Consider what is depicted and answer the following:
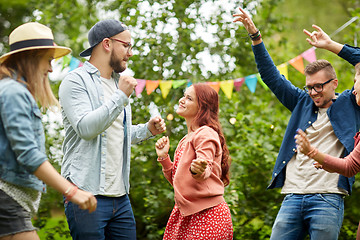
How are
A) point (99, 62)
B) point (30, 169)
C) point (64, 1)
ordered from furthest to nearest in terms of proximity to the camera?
point (64, 1) → point (99, 62) → point (30, 169)

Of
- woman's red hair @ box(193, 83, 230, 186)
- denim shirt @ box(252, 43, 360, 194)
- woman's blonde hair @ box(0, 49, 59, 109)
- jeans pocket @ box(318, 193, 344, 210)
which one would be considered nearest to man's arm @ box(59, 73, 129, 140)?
woman's blonde hair @ box(0, 49, 59, 109)

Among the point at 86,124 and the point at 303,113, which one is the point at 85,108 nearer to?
the point at 86,124

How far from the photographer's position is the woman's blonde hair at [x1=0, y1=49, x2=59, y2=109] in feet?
7.50

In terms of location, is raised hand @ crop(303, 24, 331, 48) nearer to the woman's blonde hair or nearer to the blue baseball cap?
the blue baseball cap

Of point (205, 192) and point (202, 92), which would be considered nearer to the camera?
point (205, 192)

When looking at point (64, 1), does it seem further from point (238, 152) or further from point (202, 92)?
point (202, 92)

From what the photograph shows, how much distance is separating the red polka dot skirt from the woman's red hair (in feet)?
1.10

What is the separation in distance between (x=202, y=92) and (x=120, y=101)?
90 cm

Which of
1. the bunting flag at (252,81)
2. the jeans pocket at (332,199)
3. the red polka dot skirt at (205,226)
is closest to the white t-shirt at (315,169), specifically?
the jeans pocket at (332,199)

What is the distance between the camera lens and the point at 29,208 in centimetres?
227

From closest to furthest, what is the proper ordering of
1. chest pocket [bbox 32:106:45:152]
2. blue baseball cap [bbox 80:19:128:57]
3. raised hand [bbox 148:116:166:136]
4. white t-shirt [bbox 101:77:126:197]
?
chest pocket [bbox 32:106:45:152] < white t-shirt [bbox 101:77:126:197] < blue baseball cap [bbox 80:19:128:57] < raised hand [bbox 148:116:166:136]

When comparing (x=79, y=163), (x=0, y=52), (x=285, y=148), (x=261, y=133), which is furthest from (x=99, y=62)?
(x=0, y=52)

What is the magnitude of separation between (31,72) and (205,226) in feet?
4.88

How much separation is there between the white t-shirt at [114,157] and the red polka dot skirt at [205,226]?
530 millimetres
